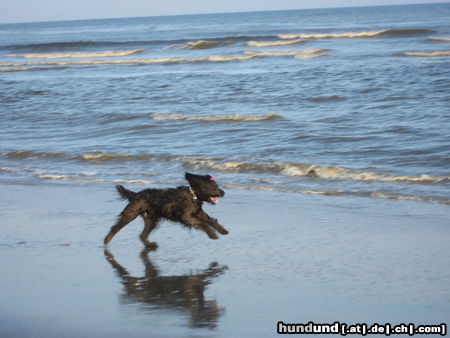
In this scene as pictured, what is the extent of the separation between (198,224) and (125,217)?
756 millimetres

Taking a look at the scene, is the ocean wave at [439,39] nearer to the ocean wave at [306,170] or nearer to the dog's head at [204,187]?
the ocean wave at [306,170]

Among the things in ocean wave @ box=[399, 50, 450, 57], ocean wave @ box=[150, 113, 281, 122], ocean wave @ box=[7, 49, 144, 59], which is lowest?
ocean wave @ box=[7, 49, 144, 59]

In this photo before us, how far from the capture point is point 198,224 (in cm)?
779

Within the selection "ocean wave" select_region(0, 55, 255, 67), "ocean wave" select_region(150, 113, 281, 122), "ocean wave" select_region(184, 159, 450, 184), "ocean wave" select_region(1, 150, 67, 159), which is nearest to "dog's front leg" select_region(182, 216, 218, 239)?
"ocean wave" select_region(184, 159, 450, 184)

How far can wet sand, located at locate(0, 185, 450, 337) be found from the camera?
5578mm

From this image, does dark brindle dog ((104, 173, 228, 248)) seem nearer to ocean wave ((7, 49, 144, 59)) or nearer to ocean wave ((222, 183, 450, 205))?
ocean wave ((222, 183, 450, 205))

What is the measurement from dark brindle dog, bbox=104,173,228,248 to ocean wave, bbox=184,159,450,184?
12.6 feet

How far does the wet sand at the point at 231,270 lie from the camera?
18.3 feet

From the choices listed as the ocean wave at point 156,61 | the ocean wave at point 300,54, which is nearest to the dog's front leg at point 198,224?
the ocean wave at point 300,54

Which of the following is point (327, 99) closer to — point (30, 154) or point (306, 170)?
point (306, 170)

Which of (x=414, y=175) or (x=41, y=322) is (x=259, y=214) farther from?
(x=41, y=322)

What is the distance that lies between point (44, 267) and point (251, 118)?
10.5m

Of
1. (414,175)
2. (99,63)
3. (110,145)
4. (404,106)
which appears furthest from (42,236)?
(99,63)

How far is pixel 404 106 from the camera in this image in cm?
1766
